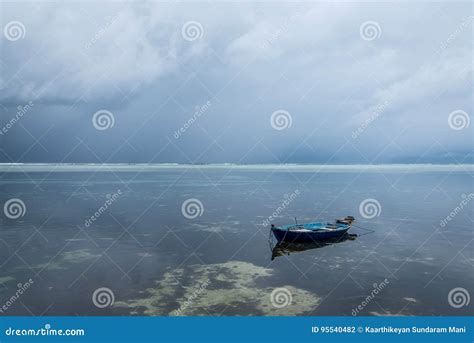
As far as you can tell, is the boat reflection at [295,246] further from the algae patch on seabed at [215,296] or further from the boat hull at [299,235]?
the algae patch on seabed at [215,296]

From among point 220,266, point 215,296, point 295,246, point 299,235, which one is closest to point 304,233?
point 299,235

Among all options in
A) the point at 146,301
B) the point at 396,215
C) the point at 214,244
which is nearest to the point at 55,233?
the point at 214,244

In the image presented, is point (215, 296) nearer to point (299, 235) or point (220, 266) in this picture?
point (220, 266)

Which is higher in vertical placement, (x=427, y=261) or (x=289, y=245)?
(x=427, y=261)

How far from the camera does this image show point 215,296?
2312 centimetres

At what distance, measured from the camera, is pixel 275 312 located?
20.9 m

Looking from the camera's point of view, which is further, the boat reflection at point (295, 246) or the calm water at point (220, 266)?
the boat reflection at point (295, 246)

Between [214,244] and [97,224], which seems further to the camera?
[97,224]

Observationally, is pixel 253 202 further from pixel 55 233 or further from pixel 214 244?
pixel 55 233

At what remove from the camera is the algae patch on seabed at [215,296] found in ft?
69.4

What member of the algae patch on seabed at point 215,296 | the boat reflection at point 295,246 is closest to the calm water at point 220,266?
the algae patch on seabed at point 215,296

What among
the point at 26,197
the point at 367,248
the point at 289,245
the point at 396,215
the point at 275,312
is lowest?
the point at 26,197

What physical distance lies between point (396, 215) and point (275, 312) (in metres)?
40.4

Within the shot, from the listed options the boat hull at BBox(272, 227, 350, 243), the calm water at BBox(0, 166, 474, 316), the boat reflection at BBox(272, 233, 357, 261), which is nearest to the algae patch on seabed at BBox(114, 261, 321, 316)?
the calm water at BBox(0, 166, 474, 316)
